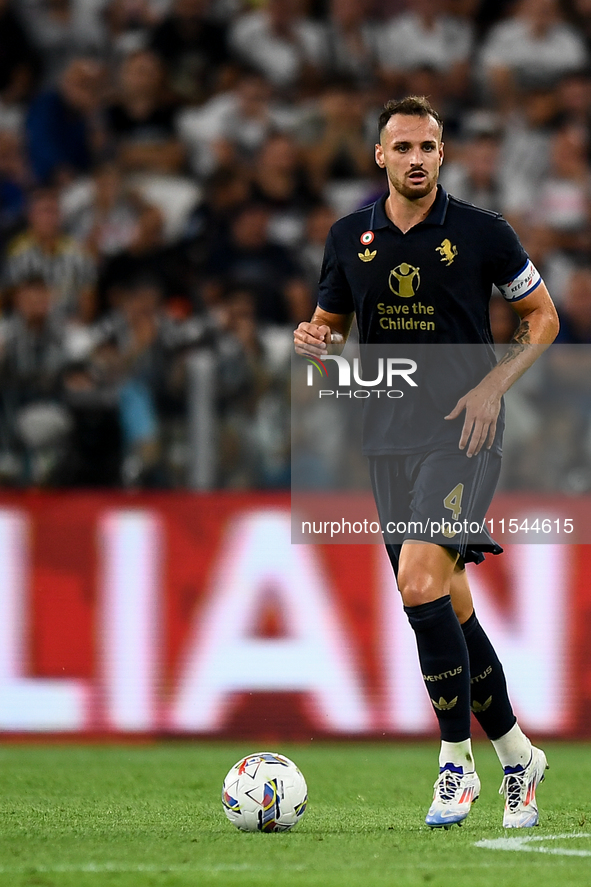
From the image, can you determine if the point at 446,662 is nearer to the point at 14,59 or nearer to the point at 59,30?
the point at 14,59

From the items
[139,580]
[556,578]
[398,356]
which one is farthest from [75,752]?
[398,356]

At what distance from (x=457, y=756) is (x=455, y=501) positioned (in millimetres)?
854

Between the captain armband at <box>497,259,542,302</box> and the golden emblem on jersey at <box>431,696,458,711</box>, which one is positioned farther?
the captain armband at <box>497,259,542,302</box>

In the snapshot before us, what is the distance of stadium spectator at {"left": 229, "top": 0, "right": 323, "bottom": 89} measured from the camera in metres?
11.3

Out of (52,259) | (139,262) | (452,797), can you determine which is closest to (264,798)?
(452,797)

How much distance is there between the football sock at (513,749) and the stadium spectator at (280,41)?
7388 millimetres

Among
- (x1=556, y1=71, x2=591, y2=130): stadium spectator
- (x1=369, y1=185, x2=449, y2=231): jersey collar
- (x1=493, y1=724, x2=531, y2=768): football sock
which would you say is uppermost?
(x1=556, y1=71, x2=591, y2=130): stadium spectator

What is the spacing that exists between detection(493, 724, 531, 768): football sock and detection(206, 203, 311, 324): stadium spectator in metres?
4.08

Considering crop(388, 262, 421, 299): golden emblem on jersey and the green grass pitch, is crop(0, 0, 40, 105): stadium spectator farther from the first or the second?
crop(388, 262, 421, 299): golden emblem on jersey

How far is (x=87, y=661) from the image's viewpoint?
310 inches

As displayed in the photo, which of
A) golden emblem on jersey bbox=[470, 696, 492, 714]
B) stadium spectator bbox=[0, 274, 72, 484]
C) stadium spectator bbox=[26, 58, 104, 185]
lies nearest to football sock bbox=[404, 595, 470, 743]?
golden emblem on jersey bbox=[470, 696, 492, 714]

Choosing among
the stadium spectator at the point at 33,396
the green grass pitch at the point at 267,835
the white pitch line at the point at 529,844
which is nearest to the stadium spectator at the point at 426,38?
the stadium spectator at the point at 33,396

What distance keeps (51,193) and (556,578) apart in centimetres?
450

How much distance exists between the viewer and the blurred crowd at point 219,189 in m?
7.69
